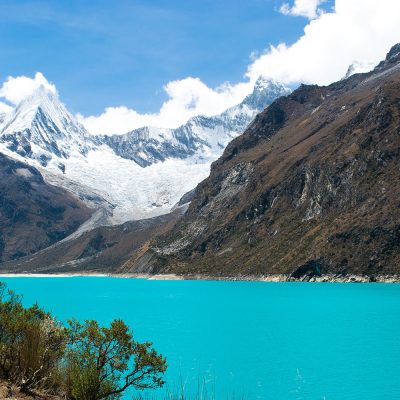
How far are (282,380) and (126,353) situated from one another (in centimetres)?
2585

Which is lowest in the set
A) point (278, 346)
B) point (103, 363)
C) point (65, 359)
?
point (103, 363)

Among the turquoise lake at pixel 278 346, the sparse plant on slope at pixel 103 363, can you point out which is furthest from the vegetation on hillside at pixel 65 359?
the turquoise lake at pixel 278 346

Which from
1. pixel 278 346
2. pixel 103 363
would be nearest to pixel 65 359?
pixel 103 363

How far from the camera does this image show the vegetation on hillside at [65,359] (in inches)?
930

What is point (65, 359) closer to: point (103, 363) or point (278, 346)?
point (103, 363)

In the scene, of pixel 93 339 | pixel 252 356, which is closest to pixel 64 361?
pixel 93 339

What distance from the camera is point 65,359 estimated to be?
2700 cm

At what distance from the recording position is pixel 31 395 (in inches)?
910

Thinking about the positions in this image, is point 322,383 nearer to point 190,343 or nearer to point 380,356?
point 380,356

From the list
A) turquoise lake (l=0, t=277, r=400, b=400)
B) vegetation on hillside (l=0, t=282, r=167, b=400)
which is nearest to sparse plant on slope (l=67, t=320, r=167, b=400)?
vegetation on hillside (l=0, t=282, r=167, b=400)

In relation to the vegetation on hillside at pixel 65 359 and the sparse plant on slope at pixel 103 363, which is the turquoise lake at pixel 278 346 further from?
the vegetation on hillside at pixel 65 359

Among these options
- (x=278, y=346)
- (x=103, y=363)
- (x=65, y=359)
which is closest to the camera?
(x=103, y=363)

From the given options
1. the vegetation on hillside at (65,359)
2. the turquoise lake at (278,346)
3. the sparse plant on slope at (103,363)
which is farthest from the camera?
the turquoise lake at (278,346)

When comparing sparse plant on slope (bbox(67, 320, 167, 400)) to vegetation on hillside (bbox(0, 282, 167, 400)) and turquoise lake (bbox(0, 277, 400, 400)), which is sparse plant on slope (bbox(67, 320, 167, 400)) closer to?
vegetation on hillside (bbox(0, 282, 167, 400))
